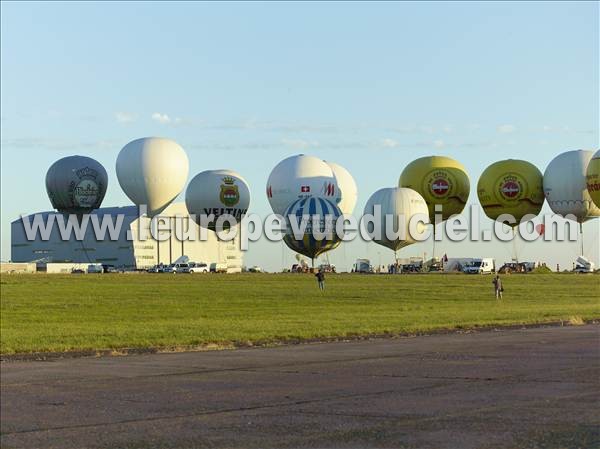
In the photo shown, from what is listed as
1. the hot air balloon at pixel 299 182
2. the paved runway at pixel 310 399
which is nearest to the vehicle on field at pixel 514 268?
the hot air balloon at pixel 299 182

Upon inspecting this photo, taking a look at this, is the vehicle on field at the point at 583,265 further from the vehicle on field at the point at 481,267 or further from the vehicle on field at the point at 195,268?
the vehicle on field at the point at 195,268

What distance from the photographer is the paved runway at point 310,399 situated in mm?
12000

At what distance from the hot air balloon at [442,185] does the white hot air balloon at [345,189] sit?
7.17m

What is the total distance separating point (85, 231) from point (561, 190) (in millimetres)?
63576

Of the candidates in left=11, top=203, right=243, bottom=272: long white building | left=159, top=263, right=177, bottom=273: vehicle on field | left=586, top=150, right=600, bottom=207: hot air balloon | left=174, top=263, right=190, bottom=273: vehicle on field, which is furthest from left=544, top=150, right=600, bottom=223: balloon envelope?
left=11, top=203, right=243, bottom=272: long white building

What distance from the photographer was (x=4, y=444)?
11.6 metres

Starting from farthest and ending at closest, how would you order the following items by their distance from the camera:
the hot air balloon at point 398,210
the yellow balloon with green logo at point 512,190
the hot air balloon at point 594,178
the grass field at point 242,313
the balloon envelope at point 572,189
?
the hot air balloon at point 398,210, the yellow balloon with green logo at point 512,190, the balloon envelope at point 572,189, the hot air balloon at point 594,178, the grass field at point 242,313

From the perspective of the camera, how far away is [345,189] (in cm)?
10894

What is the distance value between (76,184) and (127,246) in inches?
1075

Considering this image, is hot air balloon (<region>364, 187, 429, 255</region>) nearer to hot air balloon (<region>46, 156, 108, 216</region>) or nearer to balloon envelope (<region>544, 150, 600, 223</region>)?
balloon envelope (<region>544, 150, 600, 223</region>)

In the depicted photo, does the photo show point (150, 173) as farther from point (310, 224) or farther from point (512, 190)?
point (512, 190)

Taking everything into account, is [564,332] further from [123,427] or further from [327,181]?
[327,181]

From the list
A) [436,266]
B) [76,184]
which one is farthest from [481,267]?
[76,184]

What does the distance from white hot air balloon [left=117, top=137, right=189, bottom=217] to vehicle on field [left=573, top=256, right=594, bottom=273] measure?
133ft
